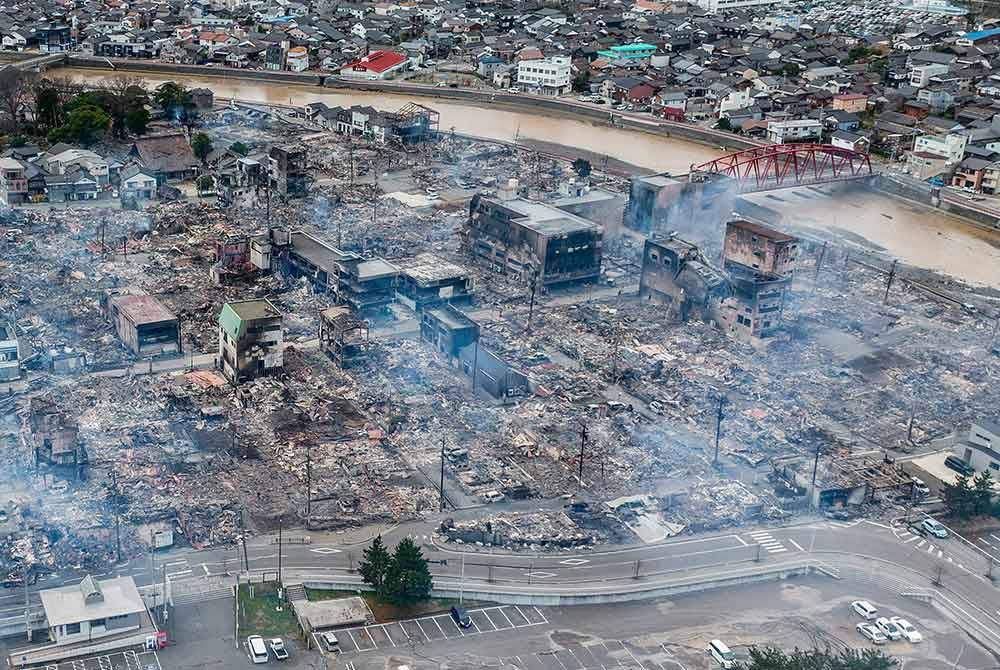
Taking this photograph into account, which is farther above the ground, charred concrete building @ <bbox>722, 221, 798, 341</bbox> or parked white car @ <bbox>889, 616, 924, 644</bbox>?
charred concrete building @ <bbox>722, 221, 798, 341</bbox>

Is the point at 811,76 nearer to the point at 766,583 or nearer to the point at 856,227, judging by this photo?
the point at 856,227

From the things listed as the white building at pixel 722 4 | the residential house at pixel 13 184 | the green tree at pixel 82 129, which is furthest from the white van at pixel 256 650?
the white building at pixel 722 4

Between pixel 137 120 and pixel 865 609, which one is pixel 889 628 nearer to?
pixel 865 609

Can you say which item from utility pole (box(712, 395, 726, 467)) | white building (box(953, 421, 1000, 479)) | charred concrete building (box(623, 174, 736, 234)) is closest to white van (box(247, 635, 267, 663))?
utility pole (box(712, 395, 726, 467))

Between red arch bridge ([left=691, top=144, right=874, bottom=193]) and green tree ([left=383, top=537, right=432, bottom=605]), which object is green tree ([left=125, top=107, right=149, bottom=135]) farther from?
green tree ([left=383, top=537, right=432, bottom=605])

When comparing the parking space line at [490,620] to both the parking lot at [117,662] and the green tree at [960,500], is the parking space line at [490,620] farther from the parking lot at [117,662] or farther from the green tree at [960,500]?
the green tree at [960,500]

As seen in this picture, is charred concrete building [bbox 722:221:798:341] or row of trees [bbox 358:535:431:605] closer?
row of trees [bbox 358:535:431:605]

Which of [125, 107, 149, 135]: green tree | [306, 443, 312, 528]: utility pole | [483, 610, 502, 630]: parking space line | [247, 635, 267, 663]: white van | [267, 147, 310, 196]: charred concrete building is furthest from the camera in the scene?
[125, 107, 149, 135]: green tree
